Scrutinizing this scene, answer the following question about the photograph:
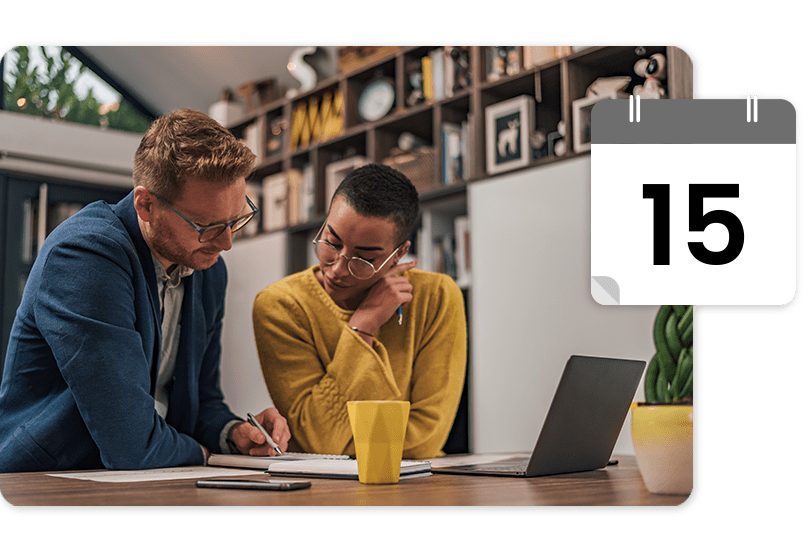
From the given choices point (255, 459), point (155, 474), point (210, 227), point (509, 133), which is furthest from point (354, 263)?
point (509, 133)

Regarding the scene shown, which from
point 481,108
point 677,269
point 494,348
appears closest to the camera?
point 677,269

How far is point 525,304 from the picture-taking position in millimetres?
1669

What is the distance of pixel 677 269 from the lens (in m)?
0.97

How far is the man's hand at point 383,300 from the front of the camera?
1.26 m

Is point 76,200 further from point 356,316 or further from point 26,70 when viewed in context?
point 356,316

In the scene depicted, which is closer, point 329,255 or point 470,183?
point 329,255

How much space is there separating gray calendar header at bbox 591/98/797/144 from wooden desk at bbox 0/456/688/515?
0.47 metres

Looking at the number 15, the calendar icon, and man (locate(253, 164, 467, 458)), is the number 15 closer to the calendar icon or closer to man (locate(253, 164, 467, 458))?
the calendar icon

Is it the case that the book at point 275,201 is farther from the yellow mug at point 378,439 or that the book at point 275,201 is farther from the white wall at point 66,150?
the yellow mug at point 378,439

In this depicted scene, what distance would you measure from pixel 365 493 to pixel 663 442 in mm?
343

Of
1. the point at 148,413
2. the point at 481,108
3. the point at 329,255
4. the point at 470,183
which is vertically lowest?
the point at 148,413

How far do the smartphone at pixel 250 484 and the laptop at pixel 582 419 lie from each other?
0.26 m

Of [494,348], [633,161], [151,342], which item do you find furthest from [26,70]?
[494,348]

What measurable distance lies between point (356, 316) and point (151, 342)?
13.8 inches
